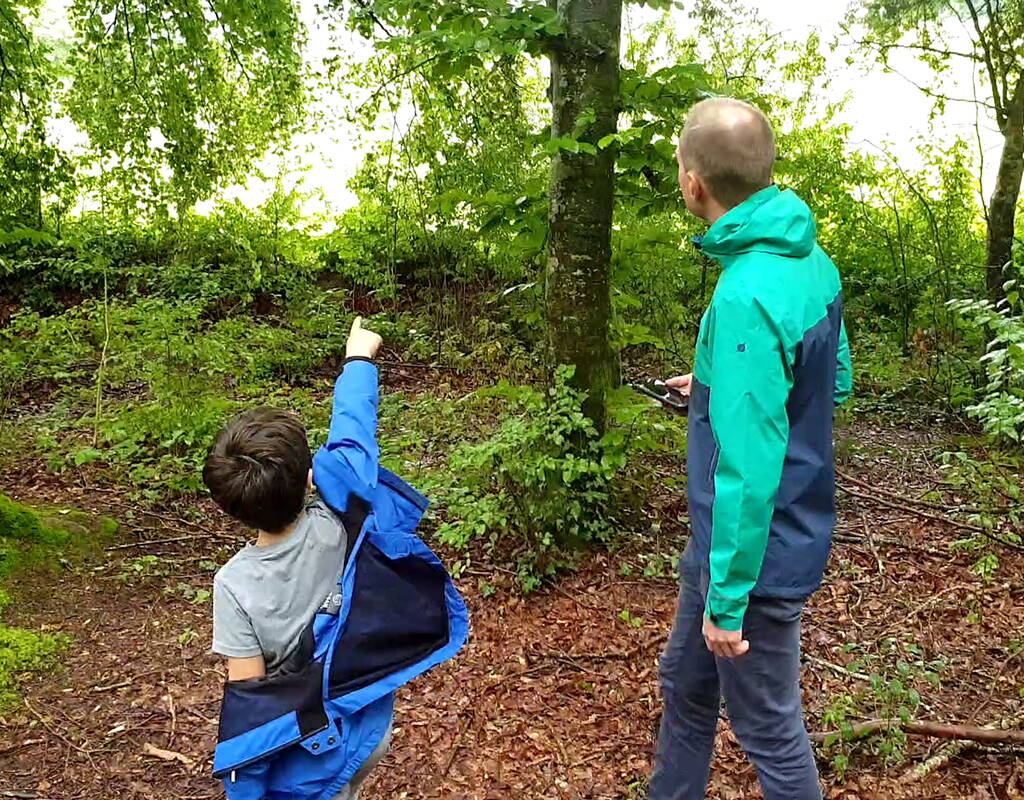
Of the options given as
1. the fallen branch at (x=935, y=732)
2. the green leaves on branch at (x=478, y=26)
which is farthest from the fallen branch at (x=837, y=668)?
the green leaves on branch at (x=478, y=26)

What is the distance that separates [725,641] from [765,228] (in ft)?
3.17

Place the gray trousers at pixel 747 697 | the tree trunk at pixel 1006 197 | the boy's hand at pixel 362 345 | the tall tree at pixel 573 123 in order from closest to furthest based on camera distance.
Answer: the gray trousers at pixel 747 697
the boy's hand at pixel 362 345
the tall tree at pixel 573 123
the tree trunk at pixel 1006 197

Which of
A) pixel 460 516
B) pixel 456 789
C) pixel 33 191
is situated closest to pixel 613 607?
pixel 460 516

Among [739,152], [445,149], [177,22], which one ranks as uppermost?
[177,22]

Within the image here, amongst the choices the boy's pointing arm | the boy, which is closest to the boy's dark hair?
the boy

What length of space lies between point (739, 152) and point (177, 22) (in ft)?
20.8

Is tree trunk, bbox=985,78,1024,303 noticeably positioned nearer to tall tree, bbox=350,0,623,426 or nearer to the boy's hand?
tall tree, bbox=350,0,623,426

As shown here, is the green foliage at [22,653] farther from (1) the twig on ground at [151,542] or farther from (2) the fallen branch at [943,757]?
(2) the fallen branch at [943,757]

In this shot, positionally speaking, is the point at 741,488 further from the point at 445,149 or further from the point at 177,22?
the point at 445,149

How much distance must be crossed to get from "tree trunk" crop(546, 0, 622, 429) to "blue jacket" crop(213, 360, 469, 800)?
2.26 m

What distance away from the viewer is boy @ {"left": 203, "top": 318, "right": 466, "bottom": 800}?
176 cm

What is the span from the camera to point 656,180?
4.25m

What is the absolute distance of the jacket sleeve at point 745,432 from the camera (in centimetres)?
174

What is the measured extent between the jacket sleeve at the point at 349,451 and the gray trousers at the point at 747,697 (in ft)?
2.90
